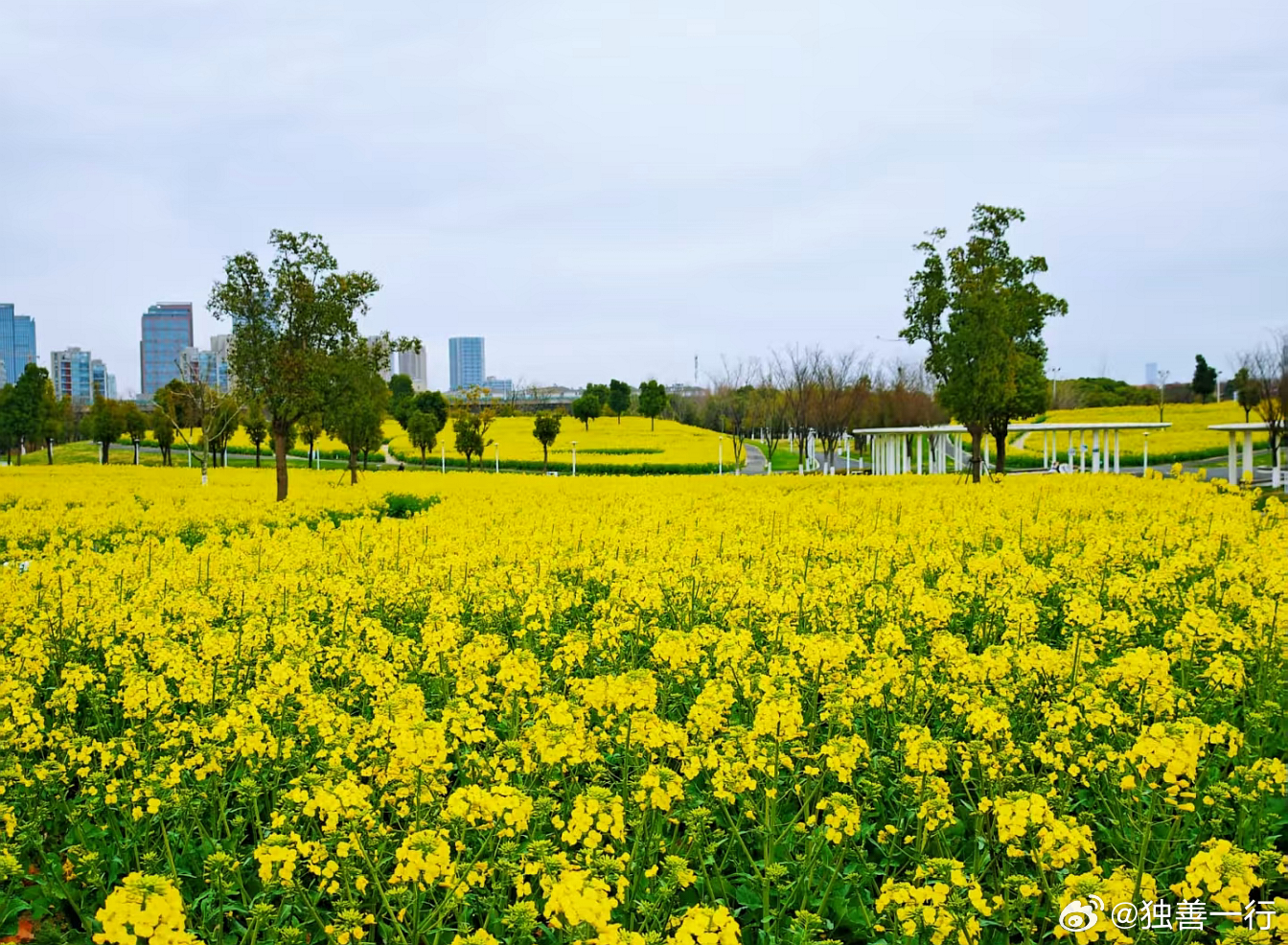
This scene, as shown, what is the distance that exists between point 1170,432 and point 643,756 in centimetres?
8122

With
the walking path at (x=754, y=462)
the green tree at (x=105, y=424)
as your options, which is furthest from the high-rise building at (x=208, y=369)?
the walking path at (x=754, y=462)

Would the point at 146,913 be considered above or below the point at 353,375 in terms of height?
below

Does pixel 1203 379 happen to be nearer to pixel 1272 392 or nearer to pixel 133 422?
pixel 1272 392

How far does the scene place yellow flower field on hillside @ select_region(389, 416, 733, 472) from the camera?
6656 centimetres

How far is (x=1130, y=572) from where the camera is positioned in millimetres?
9766

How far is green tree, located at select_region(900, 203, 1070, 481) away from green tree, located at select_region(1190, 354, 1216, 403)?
3152 inches

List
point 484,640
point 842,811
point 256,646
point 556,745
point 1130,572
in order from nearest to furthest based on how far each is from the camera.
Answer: point 842,811 → point 556,745 → point 484,640 → point 256,646 → point 1130,572

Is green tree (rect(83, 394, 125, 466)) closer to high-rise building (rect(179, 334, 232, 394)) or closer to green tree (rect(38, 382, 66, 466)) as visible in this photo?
green tree (rect(38, 382, 66, 466))

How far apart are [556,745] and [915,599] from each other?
3874 mm

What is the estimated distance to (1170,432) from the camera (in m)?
73.6

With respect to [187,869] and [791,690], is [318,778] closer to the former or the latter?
[187,869]

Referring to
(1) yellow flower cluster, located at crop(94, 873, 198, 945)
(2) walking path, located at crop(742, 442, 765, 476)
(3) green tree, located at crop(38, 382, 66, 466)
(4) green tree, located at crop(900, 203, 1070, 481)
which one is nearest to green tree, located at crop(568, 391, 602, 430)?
(2) walking path, located at crop(742, 442, 765, 476)

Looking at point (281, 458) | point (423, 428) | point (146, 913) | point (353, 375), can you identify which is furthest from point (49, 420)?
point (146, 913)

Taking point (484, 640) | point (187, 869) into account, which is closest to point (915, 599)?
point (484, 640)
